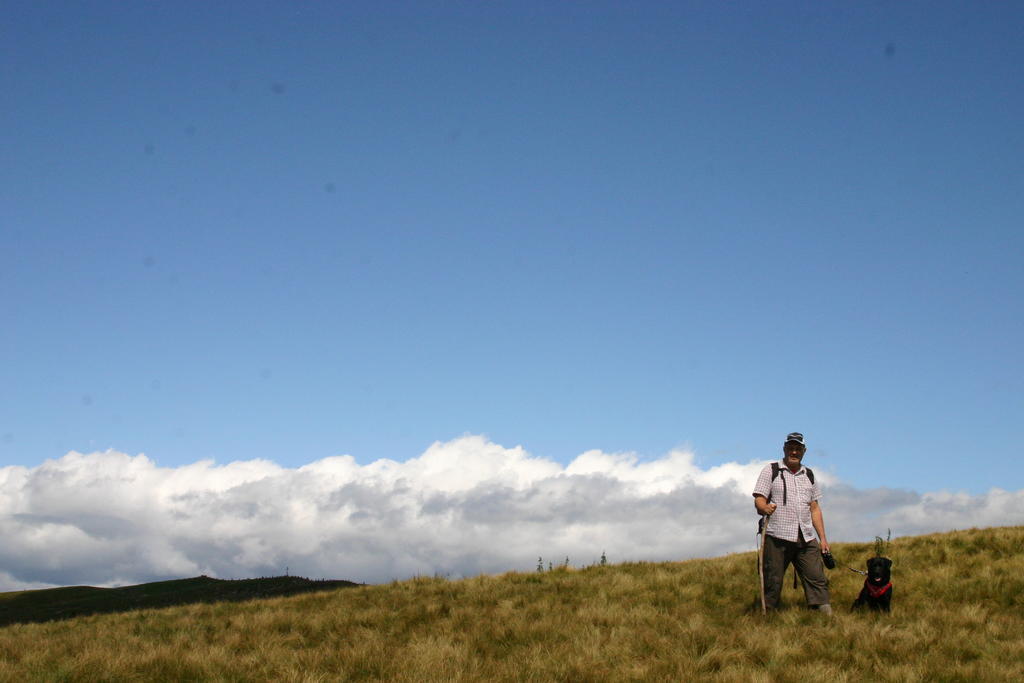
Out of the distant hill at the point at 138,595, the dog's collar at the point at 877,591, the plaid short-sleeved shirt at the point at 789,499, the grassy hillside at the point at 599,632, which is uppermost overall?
the plaid short-sleeved shirt at the point at 789,499

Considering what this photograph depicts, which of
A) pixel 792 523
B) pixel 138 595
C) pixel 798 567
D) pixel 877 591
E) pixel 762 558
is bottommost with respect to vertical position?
pixel 138 595

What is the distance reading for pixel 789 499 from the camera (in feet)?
38.5

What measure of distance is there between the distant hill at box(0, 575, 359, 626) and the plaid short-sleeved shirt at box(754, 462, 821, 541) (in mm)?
14042

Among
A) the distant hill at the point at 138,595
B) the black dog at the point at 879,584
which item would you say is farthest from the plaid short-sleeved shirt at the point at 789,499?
the distant hill at the point at 138,595

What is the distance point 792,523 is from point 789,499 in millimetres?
338

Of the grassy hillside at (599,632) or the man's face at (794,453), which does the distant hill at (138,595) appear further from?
the man's face at (794,453)

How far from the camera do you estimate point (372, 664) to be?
31.0 feet

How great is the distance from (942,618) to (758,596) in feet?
10.1

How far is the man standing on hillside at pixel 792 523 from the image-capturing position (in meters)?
11.7

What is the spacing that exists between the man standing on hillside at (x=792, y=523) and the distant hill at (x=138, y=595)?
13.9 meters

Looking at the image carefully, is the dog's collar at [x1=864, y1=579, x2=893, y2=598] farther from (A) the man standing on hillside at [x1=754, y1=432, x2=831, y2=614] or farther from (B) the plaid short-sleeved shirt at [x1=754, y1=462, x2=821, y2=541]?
(B) the plaid short-sleeved shirt at [x1=754, y1=462, x2=821, y2=541]

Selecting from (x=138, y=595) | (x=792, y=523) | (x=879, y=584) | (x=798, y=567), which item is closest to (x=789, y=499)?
(x=792, y=523)

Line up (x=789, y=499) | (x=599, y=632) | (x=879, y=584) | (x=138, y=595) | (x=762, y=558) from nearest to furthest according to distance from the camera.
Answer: (x=599, y=632) → (x=879, y=584) → (x=789, y=499) → (x=762, y=558) → (x=138, y=595)

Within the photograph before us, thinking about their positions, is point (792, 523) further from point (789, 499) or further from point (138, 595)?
point (138, 595)
